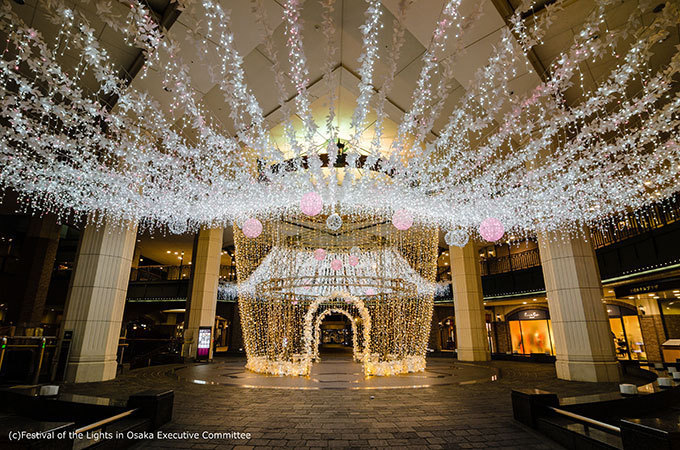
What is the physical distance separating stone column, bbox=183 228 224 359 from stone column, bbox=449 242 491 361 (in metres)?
9.13

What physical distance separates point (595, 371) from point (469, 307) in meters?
6.32

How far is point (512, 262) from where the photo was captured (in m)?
15.9

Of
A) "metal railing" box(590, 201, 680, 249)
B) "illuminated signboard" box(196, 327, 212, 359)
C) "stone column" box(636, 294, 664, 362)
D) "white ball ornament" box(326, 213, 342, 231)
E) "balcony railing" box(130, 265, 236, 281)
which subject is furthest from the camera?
"balcony railing" box(130, 265, 236, 281)

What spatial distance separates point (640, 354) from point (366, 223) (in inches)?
450

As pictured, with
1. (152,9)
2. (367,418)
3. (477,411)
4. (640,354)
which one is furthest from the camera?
(640,354)

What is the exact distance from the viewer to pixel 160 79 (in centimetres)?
549

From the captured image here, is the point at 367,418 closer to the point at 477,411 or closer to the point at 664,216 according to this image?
the point at 477,411

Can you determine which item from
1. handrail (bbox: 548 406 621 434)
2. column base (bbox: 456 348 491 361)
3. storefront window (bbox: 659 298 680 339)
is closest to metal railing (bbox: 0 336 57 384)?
handrail (bbox: 548 406 621 434)

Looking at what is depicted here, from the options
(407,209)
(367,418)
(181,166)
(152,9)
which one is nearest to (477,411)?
(367,418)

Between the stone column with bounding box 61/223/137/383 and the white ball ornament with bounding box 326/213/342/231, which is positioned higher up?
the white ball ornament with bounding box 326/213/342/231

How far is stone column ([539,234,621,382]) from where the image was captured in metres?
6.21

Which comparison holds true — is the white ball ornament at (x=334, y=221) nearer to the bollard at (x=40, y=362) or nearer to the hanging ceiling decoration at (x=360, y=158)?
the hanging ceiling decoration at (x=360, y=158)

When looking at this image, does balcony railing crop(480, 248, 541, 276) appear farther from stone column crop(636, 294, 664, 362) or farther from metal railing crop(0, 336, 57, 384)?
metal railing crop(0, 336, 57, 384)

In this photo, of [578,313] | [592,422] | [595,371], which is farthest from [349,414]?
[578,313]
